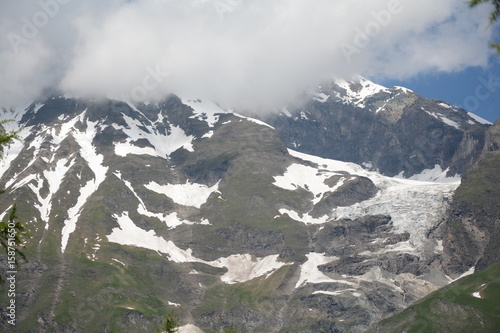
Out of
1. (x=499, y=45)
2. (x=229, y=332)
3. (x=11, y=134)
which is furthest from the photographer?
(x=229, y=332)

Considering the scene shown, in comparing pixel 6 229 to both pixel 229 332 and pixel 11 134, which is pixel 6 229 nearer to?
pixel 11 134

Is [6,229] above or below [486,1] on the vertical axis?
below

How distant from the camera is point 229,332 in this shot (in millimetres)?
61000

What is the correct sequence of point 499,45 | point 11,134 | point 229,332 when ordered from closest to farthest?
1. point 499,45
2. point 11,134
3. point 229,332

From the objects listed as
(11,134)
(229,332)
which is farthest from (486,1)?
(229,332)

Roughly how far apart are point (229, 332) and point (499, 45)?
47156mm

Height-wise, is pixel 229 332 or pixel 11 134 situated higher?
pixel 11 134

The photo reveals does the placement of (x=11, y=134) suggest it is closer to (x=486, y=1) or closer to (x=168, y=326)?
(x=486, y=1)

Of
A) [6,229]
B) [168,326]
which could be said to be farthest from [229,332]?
[6,229]

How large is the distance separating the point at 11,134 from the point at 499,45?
21517 mm

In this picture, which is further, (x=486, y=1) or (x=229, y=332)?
(x=229, y=332)

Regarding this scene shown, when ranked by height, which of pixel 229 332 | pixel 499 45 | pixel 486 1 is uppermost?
A: pixel 486 1

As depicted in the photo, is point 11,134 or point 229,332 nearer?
point 11,134

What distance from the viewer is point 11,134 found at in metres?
27.6
